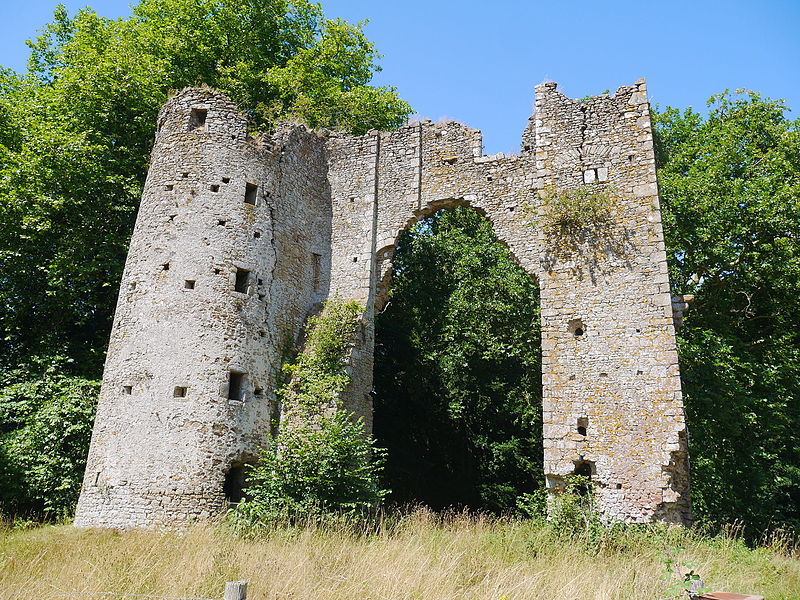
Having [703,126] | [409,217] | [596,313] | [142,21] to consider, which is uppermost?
[142,21]

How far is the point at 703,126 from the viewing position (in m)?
18.9

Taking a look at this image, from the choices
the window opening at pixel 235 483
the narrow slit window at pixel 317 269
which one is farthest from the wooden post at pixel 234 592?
the narrow slit window at pixel 317 269

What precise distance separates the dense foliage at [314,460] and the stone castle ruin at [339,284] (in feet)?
1.41

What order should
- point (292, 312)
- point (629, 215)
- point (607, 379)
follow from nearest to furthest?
point (607, 379)
point (629, 215)
point (292, 312)

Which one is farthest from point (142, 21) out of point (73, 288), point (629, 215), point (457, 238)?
point (629, 215)

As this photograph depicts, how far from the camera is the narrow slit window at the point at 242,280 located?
11609 mm

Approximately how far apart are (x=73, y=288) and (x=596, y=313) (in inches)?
429

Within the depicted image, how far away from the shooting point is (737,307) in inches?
639

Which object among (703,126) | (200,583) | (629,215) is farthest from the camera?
(703,126)

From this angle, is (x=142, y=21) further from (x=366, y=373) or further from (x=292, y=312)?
(x=366, y=373)

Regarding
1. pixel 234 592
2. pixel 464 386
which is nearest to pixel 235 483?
pixel 234 592

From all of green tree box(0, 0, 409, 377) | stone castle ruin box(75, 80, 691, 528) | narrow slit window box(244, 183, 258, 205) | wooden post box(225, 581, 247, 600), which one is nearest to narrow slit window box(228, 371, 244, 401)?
stone castle ruin box(75, 80, 691, 528)

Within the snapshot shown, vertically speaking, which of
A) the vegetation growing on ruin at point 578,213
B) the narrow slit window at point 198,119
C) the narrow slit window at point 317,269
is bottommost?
the narrow slit window at point 317,269

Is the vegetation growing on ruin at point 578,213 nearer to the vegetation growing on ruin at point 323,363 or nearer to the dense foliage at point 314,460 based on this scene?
the vegetation growing on ruin at point 323,363
